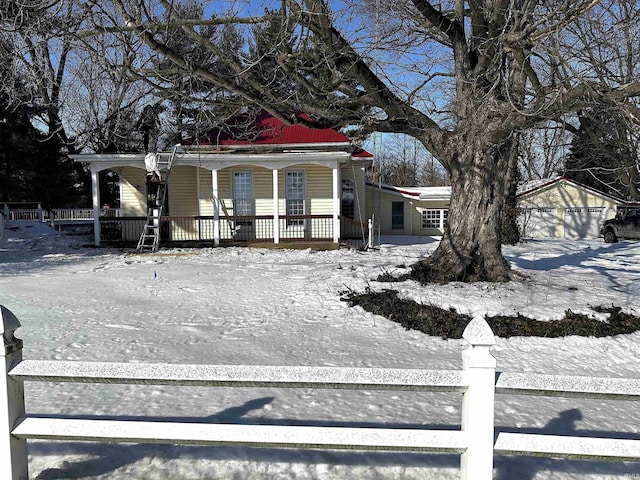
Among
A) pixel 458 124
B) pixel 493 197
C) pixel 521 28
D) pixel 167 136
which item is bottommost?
pixel 493 197

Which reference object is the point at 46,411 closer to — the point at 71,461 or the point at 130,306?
the point at 71,461

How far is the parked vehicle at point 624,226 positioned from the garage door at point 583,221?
4542 millimetres

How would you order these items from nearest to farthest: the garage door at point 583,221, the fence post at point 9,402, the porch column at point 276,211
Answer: the fence post at point 9,402 → the porch column at point 276,211 → the garage door at point 583,221

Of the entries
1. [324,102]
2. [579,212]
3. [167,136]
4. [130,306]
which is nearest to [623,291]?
[324,102]

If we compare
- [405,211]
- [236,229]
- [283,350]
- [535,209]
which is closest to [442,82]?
[283,350]

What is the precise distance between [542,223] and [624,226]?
19.9ft

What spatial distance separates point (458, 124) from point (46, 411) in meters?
7.90

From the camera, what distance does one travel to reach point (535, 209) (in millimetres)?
27344

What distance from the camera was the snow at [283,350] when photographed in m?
2.85

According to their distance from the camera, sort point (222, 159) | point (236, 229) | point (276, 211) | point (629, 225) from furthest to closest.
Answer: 1. point (629, 225)
2. point (236, 229)
3. point (276, 211)
4. point (222, 159)

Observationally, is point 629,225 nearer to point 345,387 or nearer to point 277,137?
point 277,137

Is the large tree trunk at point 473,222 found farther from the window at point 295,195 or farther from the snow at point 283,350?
the window at point 295,195

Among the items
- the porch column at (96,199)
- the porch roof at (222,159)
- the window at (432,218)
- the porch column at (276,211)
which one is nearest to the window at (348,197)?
the porch roof at (222,159)

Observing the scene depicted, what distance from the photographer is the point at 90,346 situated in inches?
211
